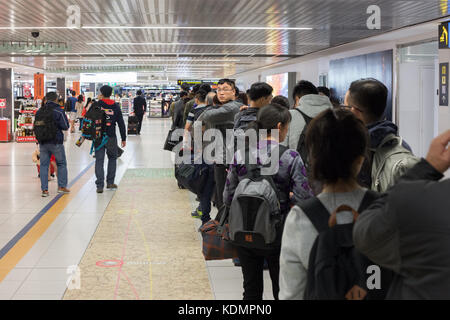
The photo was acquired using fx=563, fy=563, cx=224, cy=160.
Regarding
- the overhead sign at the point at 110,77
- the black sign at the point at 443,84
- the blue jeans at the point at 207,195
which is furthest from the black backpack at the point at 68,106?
the blue jeans at the point at 207,195

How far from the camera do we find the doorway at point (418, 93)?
12.2m

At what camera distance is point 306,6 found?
28.5ft

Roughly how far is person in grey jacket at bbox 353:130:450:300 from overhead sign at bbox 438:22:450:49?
30.0ft

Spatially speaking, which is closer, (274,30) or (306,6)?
(306,6)

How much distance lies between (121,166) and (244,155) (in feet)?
31.7

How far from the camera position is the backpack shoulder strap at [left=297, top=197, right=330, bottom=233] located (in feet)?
5.55

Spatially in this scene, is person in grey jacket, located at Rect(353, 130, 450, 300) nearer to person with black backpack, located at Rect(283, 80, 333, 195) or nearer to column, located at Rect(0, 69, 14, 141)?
person with black backpack, located at Rect(283, 80, 333, 195)

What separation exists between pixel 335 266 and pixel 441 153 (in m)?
0.43

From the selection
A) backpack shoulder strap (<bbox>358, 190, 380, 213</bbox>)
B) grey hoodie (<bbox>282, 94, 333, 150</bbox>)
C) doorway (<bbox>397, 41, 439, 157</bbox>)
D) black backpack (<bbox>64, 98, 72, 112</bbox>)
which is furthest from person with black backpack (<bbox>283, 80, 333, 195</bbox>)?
black backpack (<bbox>64, 98, 72, 112</bbox>)

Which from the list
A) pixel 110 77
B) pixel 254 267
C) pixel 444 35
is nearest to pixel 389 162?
pixel 254 267

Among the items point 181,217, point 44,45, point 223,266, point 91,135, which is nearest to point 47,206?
point 91,135

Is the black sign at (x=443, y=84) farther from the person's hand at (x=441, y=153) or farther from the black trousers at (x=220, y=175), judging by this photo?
the person's hand at (x=441, y=153)

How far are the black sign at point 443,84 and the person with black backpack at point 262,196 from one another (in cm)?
784

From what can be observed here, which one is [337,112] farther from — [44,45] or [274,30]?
[44,45]
